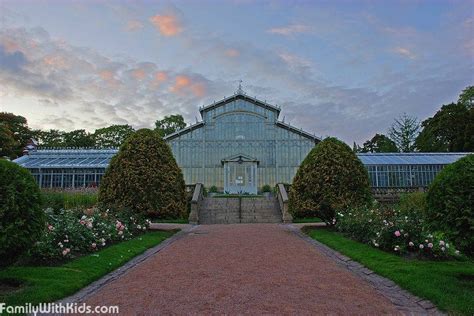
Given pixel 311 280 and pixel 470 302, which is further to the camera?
pixel 311 280

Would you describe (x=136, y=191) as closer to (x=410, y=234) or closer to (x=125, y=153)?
(x=125, y=153)

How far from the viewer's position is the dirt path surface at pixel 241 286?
5.25 metres

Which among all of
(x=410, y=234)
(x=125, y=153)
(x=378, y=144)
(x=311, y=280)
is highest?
(x=378, y=144)

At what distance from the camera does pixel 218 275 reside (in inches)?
288

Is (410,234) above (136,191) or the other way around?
the other way around

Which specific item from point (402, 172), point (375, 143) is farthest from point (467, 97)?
point (402, 172)

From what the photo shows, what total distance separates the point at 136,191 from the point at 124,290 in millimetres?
8241

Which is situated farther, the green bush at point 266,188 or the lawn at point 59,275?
the green bush at point 266,188

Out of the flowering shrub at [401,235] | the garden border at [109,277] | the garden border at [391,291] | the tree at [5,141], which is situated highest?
the tree at [5,141]

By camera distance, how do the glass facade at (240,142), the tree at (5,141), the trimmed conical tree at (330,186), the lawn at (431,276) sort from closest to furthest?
the lawn at (431,276) < the trimmed conical tree at (330,186) < the tree at (5,141) < the glass facade at (240,142)

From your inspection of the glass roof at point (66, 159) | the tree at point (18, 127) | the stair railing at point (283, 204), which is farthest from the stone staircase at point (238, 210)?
the tree at point (18, 127)

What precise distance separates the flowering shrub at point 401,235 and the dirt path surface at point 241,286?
1519 mm

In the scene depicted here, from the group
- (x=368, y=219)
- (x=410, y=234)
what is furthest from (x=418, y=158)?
(x=410, y=234)

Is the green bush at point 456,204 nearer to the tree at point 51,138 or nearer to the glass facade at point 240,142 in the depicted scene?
the glass facade at point 240,142
